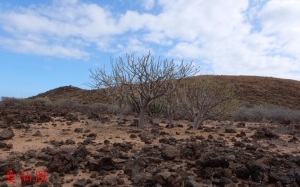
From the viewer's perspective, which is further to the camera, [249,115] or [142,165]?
[249,115]

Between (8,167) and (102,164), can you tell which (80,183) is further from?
(8,167)

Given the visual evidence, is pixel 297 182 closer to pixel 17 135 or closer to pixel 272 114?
pixel 17 135

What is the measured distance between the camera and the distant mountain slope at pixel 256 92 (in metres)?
35.6

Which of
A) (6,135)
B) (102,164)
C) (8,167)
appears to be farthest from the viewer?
(6,135)

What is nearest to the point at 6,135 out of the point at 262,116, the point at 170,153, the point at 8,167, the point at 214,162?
the point at 8,167

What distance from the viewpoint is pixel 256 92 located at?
39188mm

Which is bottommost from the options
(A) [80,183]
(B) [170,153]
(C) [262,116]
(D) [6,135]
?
(A) [80,183]

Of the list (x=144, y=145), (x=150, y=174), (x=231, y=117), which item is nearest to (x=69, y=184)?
(x=150, y=174)

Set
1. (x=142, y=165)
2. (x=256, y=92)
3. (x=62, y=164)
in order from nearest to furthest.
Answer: (x=62, y=164)
(x=142, y=165)
(x=256, y=92)

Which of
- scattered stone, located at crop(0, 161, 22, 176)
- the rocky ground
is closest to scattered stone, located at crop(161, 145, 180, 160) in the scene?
the rocky ground

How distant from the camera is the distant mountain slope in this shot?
3562 centimetres

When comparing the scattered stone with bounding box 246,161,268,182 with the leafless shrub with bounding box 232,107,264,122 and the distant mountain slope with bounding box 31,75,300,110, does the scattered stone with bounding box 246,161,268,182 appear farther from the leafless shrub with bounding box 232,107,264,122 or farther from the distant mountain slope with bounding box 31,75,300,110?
the distant mountain slope with bounding box 31,75,300,110

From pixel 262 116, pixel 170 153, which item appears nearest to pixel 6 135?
pixel 170 153

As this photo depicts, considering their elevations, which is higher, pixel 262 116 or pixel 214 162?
pixel 262 116
